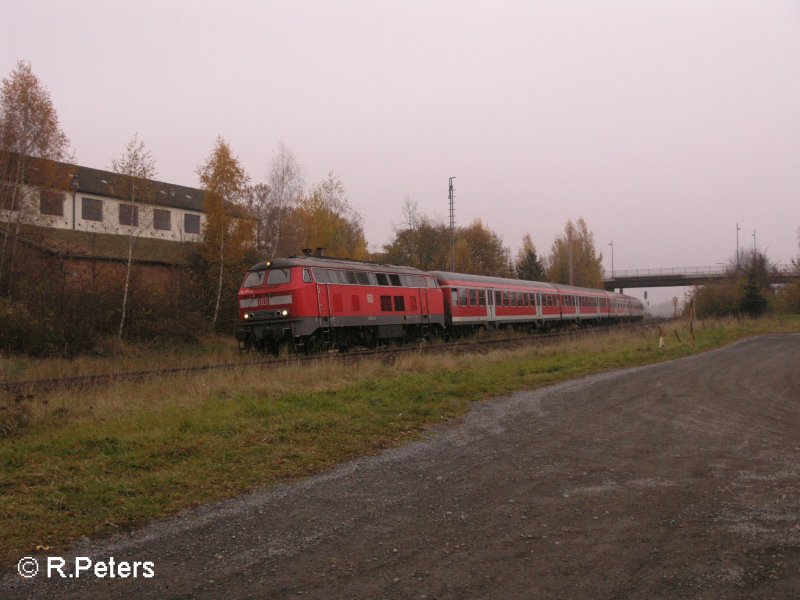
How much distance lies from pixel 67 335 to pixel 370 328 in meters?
10.4

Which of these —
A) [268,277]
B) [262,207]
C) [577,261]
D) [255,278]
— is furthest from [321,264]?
[577,261]

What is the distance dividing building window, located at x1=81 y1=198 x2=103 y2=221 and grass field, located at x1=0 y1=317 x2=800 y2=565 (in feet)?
107

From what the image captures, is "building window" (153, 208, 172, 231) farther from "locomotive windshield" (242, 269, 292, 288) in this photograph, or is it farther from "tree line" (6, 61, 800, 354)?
"locomotive windshield" (242, 269, 292, 288)

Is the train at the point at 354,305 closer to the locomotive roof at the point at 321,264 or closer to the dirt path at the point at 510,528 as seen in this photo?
the locomotive roof at the point at 321,264

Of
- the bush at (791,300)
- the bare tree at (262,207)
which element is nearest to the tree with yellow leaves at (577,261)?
the bush at (791,300)

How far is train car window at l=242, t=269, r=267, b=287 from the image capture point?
66.5 ft

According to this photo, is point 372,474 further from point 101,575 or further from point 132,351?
point 132,351

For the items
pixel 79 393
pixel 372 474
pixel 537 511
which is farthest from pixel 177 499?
pixel 79 393

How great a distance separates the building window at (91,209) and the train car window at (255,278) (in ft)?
86.8

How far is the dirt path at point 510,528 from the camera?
401cm

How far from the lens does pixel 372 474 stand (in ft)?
22.5

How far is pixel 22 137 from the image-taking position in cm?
2833

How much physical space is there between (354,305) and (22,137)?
18.0 m

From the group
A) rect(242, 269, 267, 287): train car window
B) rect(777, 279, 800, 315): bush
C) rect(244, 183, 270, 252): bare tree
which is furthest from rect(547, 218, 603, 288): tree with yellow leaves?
rect(242, 269, 267, 287): train car window
